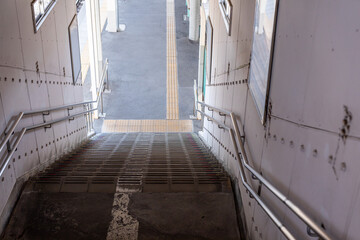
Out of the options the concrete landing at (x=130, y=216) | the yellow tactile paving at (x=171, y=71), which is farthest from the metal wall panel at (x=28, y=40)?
the yellow tactile paving at (x=171, y=71)

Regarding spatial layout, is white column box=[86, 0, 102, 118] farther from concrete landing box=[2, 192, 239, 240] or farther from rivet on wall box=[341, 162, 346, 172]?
rivet on wall box=[341, 162, 346, 172]

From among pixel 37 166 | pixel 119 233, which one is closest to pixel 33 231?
pixel 119 233

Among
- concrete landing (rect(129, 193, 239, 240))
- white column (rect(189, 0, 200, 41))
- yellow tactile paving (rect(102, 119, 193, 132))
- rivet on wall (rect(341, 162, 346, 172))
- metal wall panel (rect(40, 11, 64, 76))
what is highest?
white column (rect(189, 0, 200, 41))

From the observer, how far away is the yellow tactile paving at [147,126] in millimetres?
8688

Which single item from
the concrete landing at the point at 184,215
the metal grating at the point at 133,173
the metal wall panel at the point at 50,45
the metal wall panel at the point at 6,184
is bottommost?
the concrete landing at the point at 184,215

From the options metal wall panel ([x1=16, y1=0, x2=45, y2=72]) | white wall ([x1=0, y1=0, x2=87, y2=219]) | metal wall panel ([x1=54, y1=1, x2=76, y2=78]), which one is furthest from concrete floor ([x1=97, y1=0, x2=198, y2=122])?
metal wall panel ([x1=16, y1=0, x2=45, y2=72])

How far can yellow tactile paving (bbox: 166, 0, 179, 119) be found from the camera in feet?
32.0

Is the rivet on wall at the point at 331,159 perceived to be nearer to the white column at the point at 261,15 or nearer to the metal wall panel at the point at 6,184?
the white column at the point at 261,15

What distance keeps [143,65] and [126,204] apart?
9.70 meters

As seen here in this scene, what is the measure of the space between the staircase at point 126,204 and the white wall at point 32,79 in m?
0.26

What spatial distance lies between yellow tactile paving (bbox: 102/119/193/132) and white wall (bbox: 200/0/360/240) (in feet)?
20.9

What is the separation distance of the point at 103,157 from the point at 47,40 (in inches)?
64.8

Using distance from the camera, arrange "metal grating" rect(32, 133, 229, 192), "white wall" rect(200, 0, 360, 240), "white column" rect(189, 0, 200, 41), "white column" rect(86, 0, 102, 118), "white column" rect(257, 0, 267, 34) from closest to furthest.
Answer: "white wall" rect(200, 0, 360, 240) → "white column" rect(257, 0, 267, 34) → "metal grating" rect(32, 133, 229, 192) → "white column" rect(86, 0, 102, 118) → "white column" rect(189, 0, 200, 41)

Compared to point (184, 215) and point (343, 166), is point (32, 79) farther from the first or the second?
point (343, 166)
